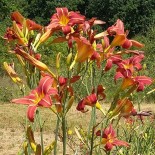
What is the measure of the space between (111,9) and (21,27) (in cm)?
3233

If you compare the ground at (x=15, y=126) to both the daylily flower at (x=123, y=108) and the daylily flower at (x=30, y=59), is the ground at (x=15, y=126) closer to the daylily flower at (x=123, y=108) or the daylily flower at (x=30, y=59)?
the daylily flower at (x=123, y=108)

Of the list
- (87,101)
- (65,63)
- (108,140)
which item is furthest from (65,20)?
(108,140)

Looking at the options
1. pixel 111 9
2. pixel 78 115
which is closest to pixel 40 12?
pixel 111 9

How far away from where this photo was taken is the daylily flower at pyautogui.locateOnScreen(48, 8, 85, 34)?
4.89 feet

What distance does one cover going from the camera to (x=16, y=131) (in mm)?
8945

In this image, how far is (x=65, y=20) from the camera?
5.04 feet

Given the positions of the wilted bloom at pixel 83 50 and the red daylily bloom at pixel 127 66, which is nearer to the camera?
the wilted bloom at pixel 83 50

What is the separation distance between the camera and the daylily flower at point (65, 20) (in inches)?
58.6

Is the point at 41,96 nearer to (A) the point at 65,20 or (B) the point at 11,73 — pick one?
(A) the point at 65,20

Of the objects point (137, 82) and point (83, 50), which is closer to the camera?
point (83, 50)

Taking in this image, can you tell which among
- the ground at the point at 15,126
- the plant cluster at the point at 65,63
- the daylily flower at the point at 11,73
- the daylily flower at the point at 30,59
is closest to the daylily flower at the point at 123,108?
the plant cluster at the point at 65,63

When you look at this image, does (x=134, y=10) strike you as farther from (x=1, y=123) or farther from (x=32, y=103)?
(x=32, y=103)

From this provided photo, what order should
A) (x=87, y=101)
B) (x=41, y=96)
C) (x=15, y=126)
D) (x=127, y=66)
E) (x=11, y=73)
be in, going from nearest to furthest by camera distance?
(x=41, y=96), (x=87, y=101), (x=127, y=66), (x=11, y=73), (x=15, y=126)

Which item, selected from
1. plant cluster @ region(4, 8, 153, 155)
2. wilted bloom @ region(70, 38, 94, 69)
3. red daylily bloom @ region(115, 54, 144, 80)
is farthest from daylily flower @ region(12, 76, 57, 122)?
red daylily bloom @ region(115, 54, 144, 80)
